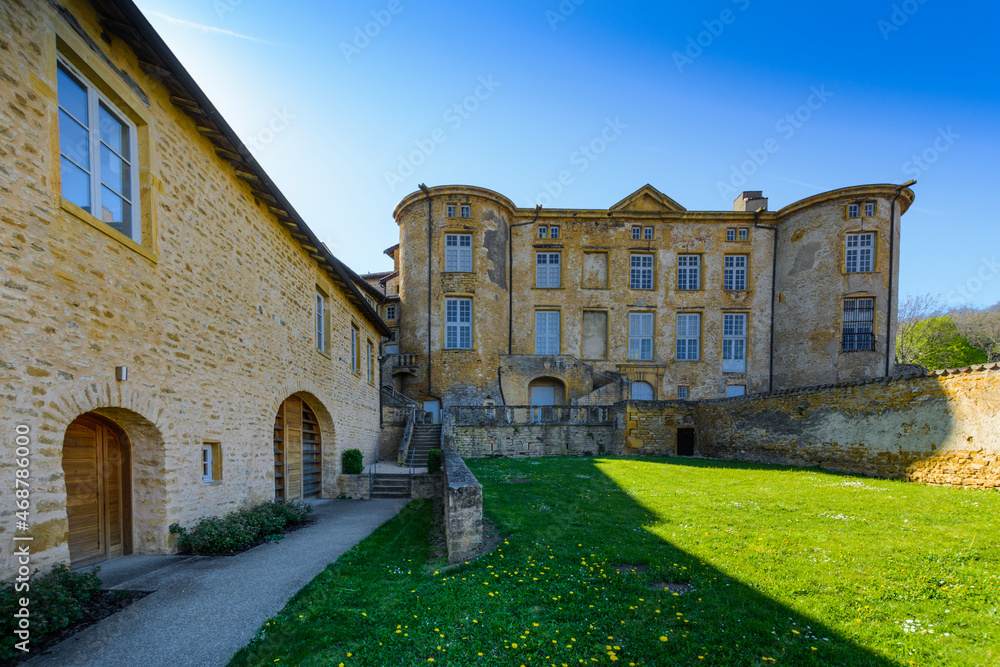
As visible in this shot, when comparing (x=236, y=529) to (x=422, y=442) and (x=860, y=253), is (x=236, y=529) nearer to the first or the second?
(x=422, y=442)

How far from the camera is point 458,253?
72.8ft

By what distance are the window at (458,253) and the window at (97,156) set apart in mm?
17354

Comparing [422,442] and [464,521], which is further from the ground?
[464,521]

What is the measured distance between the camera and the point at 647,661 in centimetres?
294

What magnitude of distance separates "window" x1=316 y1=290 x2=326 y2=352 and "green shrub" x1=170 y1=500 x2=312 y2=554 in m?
4.19

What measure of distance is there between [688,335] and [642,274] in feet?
15.0

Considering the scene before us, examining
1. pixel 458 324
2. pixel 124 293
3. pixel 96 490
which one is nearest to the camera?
pixel 124 293

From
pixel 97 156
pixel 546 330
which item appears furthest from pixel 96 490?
pixel 546 330

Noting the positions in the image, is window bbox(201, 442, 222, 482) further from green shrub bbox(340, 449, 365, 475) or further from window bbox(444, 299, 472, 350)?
window bbox(444, 299, 472, 350)

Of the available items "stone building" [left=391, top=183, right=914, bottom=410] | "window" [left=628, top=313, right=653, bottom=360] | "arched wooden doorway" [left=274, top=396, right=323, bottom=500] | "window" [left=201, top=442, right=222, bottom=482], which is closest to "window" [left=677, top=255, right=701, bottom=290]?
"stone building" [left=391, top=183, right=914, bottom=410]

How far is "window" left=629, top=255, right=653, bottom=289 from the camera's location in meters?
24.2

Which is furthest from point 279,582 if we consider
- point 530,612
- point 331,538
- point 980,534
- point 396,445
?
point 396,445

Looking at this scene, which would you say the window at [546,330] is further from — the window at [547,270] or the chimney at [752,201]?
the chimney at [752,201]

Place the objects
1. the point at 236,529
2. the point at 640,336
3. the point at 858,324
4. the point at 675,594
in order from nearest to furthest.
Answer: the point at 675,594, the point at 236,529, the point at 858,324, the point at 640,336
